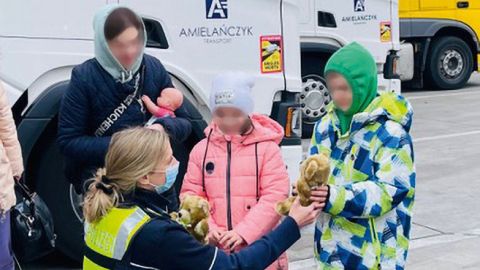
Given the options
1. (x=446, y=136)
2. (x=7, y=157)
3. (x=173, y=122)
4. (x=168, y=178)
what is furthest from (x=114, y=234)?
(x=446, y=136)

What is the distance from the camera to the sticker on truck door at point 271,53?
18.3ft

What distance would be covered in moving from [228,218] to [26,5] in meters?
2.03

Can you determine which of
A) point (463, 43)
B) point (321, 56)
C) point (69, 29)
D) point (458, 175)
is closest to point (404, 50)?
point (463, 43)

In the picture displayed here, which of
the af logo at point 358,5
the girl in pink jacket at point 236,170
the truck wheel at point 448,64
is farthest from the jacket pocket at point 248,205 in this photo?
the truck wheel at point 448,64

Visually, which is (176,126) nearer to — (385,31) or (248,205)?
(248,205)

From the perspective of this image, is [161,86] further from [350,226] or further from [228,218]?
[350,226]

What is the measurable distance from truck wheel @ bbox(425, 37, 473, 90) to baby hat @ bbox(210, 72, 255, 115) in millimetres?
10744

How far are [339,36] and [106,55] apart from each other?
18.8 feet

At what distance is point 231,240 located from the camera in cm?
353

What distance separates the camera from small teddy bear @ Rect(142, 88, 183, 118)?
4.16m

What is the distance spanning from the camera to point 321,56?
9.55m

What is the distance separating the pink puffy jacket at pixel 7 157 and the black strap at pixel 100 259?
→ 1.19 m

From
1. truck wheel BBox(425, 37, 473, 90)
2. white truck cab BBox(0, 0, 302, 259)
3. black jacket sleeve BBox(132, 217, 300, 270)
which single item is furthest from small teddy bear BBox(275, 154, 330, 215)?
truck wheel BBox(425, 37, 473, 90)

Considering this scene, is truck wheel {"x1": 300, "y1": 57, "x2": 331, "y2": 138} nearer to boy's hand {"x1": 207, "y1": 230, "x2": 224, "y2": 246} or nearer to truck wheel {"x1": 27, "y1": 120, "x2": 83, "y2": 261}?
truck wheel {"x1": 27, "y1": 120, "x2": 83, "y2": 261}
